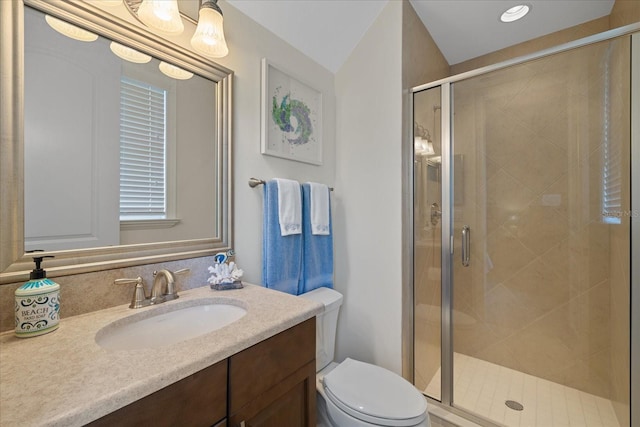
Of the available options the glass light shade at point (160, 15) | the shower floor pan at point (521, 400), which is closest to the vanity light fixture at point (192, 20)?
the glass light shade at point (160, 15)

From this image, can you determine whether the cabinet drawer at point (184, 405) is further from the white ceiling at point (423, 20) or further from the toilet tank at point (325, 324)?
the white ceiling at point (423, 20)

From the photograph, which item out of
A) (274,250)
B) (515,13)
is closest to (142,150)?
(274,250)

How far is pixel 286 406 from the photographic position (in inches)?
31.5

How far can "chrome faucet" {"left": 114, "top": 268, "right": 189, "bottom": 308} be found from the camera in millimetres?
887

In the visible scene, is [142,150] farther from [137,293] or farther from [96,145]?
[137,293]

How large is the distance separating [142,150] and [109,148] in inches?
4.2

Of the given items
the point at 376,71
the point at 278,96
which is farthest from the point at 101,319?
the point at 376,71

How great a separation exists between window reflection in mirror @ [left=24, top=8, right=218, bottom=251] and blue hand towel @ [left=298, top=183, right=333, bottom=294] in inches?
20.3

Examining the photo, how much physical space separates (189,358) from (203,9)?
1187 mm

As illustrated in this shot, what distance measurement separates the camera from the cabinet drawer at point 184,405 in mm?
480

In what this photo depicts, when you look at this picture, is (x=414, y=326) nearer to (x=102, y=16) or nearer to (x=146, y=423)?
(x=146, y=423)

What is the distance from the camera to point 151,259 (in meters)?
0.97

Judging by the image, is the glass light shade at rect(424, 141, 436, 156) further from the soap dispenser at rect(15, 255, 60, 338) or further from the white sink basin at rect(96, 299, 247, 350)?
the soap dispenser at rect(15, 255, 60, 338)

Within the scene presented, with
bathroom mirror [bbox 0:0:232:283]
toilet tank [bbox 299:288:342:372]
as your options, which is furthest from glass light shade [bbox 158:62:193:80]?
toilet tank [bbox 299:288:342:372]
